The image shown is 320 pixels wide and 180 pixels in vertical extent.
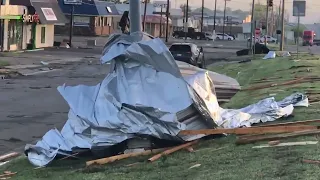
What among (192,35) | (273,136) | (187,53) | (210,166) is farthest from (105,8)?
(210,166)

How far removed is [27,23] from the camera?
2090 inches

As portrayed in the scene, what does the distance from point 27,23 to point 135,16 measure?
43054 millimetres

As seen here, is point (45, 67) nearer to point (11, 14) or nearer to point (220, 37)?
point (11, 14)

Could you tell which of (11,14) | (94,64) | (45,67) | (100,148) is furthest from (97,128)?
(11,14)

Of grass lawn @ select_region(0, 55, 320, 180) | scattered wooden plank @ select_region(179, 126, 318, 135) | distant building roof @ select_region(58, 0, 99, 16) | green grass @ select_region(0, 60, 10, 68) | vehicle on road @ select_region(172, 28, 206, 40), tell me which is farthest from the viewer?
vehicle on road @ select_region(172, 28, 206, 40)

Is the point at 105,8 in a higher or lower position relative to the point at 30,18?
higher

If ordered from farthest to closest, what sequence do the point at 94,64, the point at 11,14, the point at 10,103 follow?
the point at 11,14
the point at 94,64
the point at 10,103

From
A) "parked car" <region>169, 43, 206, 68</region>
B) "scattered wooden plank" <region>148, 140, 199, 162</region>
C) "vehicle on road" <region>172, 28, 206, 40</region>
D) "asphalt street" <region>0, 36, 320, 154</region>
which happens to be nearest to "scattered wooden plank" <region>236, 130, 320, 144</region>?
"scattered wooden plank" <region>148, 140, 199, 162</region>

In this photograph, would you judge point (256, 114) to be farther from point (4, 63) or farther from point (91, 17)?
point (91, 17)

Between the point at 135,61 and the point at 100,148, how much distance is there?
153cm

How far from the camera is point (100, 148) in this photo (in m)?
9.89

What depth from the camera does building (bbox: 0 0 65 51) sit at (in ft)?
156

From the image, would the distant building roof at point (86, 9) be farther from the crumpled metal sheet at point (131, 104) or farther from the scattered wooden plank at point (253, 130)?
the scattered wooden plank at point (253, 130)

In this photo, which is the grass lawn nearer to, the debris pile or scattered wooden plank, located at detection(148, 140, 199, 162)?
scattered wooden plank, located at detection(148, 140, 199, 162)
